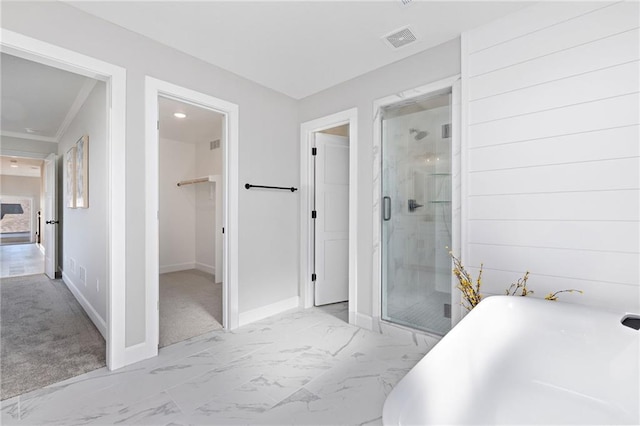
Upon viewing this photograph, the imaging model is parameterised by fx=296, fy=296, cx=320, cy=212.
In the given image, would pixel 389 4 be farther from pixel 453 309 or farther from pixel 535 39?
pixel 453 309

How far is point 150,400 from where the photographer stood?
67.7 inches

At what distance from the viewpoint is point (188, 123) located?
14.5ft

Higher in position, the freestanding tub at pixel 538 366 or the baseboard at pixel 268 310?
the freestanding tub at pixel 538 366

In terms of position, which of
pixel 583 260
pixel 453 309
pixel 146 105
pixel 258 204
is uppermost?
pixel 146 105

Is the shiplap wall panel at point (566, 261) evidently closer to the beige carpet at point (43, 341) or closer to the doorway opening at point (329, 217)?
the doorway opening at point (329, 217)

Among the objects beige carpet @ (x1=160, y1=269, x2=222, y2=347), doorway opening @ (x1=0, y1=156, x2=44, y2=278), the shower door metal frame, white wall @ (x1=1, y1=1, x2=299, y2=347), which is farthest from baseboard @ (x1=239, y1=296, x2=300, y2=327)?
doorway opening @ (x1=0, y1=156, x2=44, y2=278)

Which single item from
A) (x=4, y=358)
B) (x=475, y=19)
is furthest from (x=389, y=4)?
(x=4, y=358)

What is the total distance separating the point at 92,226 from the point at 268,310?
1.94 metres

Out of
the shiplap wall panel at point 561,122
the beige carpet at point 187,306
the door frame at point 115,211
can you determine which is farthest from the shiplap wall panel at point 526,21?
the beige carpet at point 187,306

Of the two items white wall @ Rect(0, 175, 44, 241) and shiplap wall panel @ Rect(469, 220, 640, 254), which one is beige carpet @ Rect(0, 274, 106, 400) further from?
white wall @ Rect(0, 175, 44, 241)

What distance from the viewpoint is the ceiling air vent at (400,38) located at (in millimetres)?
2158

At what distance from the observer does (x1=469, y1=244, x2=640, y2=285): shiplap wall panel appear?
1.64 m

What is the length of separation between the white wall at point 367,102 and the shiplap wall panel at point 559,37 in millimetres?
365

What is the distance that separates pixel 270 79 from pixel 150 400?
9.01 feet
